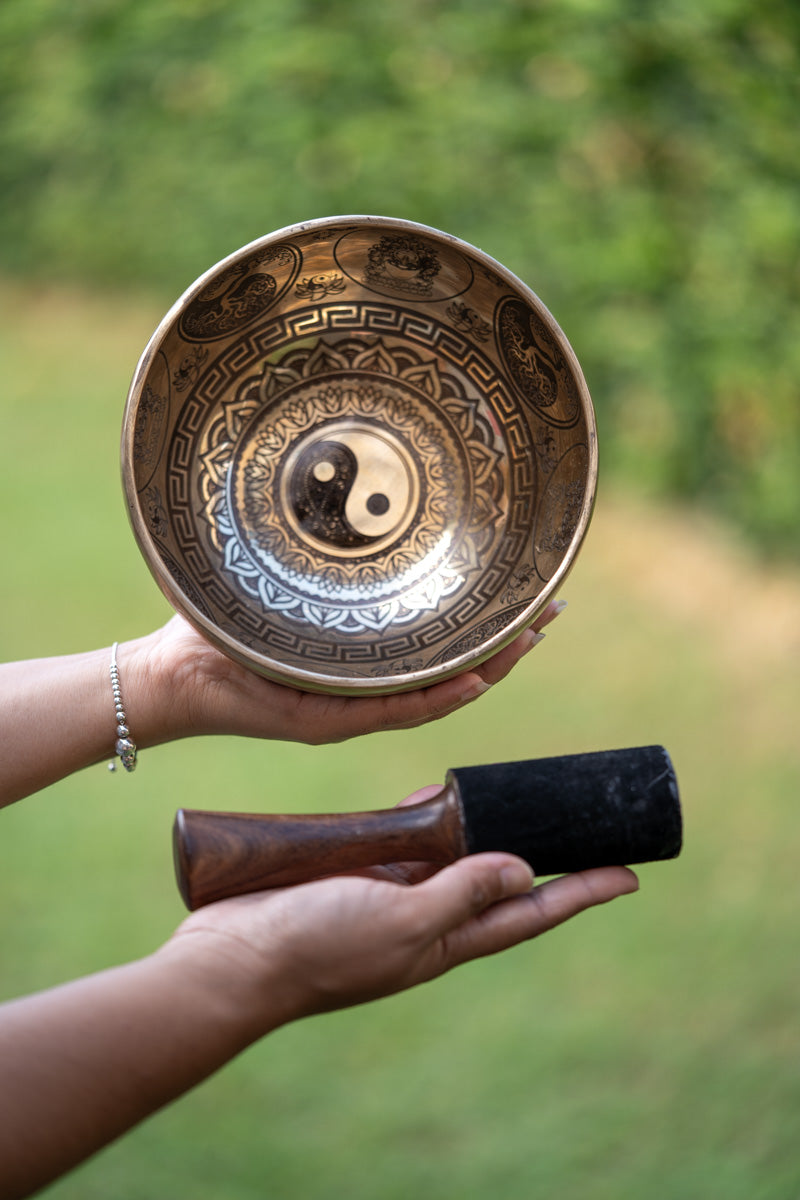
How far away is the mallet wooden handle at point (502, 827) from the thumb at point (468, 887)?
0.19ft

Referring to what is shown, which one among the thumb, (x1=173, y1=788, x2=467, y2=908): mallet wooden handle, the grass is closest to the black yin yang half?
(x1=173, y1=788, x2=467, y2=908): mallet wooden handle

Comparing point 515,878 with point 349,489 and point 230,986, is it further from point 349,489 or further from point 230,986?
point 349,489

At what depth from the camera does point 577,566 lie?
3.25 metres

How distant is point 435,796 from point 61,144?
11.8ft

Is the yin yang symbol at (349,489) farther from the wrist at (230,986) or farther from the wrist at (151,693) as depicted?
the wrist at (230,986)

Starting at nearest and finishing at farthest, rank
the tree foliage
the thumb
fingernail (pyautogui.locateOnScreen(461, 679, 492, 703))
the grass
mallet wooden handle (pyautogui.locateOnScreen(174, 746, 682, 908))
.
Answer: the thumb
mallet wooden handle (pyautogui.locateOnScreen(174, 746, 682, 908))
fingernail (pyautogui.locateOnScreen(461, 679, 492, 703))
the grass
the tree foliage

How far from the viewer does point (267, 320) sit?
149cm

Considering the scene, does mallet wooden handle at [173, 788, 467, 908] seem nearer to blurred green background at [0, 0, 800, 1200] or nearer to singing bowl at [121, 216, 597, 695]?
singing bowl at [121, 216, 597, 695]

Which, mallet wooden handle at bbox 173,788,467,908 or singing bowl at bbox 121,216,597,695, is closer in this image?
mallet wooden handle at bbox 173,788,467,908

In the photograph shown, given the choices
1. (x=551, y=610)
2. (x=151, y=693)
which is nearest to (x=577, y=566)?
(x=551, y=610)

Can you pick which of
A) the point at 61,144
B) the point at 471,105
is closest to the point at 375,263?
the point at 471,105

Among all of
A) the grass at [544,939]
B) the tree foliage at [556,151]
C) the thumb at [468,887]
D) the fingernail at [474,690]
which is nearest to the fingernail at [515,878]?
the thumb at [468,887]

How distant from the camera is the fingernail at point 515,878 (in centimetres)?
113

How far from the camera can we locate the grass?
79.3 inches
